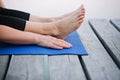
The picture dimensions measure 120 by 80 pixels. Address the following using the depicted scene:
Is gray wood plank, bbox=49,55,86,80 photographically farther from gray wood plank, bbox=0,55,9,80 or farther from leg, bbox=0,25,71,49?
gray wood plank, bbox=0,55,9,80

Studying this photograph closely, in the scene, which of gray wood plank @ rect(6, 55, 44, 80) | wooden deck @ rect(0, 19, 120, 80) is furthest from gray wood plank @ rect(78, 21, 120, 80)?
gray wood plank @ rect(6, 55, 44, 80)

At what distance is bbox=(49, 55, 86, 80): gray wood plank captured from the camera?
3.82 feet

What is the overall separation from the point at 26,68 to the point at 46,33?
0.39 m

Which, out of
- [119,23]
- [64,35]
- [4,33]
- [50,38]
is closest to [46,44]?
[50,38]

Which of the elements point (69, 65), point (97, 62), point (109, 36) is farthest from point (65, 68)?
point (109, 36)

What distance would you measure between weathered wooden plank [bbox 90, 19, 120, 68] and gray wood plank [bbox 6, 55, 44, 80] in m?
0.45

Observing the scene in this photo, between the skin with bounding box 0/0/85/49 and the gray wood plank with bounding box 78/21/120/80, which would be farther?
the skin with bounding box 0/0/85/49

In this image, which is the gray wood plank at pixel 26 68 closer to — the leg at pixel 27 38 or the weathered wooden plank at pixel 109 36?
the leg at pixel 27 38

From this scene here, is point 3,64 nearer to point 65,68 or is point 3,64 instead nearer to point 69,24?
point 65,68

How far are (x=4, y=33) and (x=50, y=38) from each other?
0.29 meters

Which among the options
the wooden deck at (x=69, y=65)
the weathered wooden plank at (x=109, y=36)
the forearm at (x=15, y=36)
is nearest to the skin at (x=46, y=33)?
the forearm at (x=15, y=36)

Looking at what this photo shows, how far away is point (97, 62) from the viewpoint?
4.34 feet

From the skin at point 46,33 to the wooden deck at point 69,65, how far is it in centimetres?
12

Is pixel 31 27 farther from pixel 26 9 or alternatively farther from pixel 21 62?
pixel 26 9
